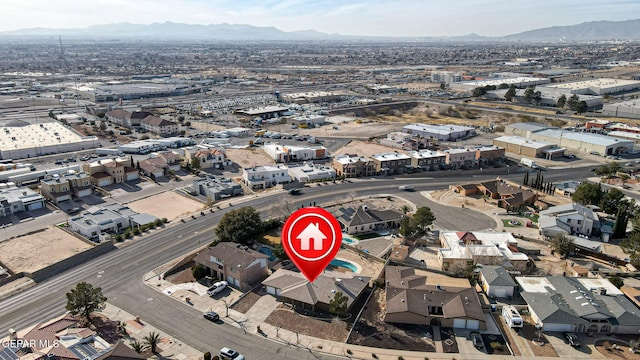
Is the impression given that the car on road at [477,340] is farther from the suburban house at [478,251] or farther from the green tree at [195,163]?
the green tree at [195,163]

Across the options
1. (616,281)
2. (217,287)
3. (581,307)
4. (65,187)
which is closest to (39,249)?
(65,187)

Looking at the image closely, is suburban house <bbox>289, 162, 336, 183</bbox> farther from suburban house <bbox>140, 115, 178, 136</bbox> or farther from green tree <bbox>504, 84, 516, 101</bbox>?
green tree <bbox>504, 84, 516, 101</bbox>

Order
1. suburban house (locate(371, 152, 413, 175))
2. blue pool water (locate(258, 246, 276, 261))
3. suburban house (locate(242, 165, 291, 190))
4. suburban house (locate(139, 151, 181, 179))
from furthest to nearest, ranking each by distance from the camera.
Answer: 1. suburban house (locate(371, 152, 413, 175))
2. suburban house (locate(139, 151, 181, 179))
3. suburban house (locate(242, 165, 291, 190))
4. blue pool water (locate(258, 246, 276, 261))

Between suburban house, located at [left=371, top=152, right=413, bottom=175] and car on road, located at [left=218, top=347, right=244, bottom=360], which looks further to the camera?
suburban house, located at [left=371, top=152, right=413, bottom=175]

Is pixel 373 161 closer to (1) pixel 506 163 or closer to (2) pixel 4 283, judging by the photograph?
(1) pixel 506 163

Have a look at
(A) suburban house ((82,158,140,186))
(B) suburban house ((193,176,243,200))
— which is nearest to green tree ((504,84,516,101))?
(B) suburban house ((193,176,243,200))

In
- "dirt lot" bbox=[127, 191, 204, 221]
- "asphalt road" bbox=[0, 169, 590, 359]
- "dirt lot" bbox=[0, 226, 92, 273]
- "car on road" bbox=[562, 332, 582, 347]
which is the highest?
"car on road" bbox=[562, 332, 582, 347]

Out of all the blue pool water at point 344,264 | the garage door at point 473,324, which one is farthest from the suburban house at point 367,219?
the garage door at point 473,324
